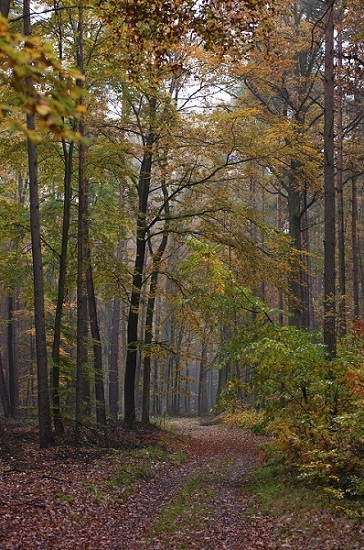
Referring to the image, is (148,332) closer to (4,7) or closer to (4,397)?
(4,397)

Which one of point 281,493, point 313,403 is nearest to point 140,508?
point 281,493

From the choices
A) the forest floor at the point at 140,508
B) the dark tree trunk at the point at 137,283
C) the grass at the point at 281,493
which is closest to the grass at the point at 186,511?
the forest floor at the point at 140,508

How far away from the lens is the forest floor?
692cm

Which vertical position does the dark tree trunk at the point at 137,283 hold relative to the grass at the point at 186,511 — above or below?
above

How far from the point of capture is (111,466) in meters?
11.5

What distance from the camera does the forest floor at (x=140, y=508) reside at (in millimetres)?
6922

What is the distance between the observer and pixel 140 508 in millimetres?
9125

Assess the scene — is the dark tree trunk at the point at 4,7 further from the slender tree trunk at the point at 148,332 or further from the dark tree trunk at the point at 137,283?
the slender tree trunk at the point at 148,332

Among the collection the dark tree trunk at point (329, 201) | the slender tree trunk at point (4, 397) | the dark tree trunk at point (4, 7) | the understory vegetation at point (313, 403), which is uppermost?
the dark tree trunk at point (4, 7)

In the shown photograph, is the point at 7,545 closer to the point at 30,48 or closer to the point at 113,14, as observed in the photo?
the point at 30,48

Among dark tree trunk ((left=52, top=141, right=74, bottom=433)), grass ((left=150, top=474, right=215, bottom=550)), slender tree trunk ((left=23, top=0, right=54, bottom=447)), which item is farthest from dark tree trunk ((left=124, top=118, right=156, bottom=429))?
grass ((left=150, top=474, right=215, bottom=550))

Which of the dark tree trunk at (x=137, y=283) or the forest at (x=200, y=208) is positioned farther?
the dark tree trunk at (x=137, y=283)

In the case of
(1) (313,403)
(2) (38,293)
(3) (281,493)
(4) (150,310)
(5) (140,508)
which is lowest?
(5) (140,508)

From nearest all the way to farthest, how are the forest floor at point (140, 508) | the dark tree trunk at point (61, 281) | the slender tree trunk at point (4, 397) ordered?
the forest floor at point (140, 508)
the dark tree trunk at point (61, 281)
the slender tree trunk at point (4, 397)
